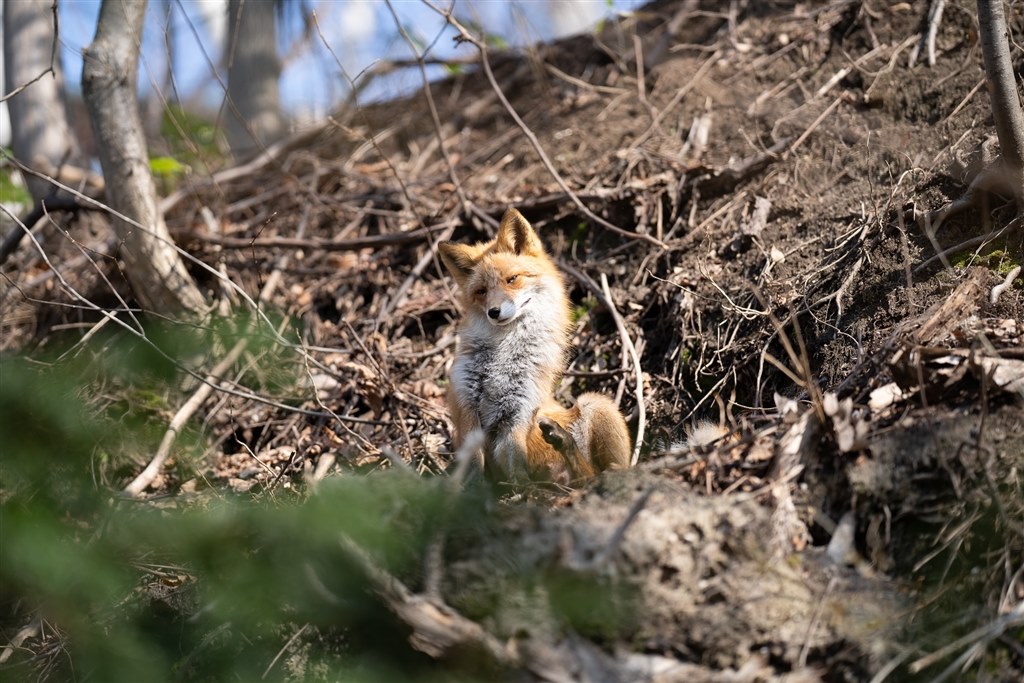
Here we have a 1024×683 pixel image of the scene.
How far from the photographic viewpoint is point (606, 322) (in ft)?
24.0

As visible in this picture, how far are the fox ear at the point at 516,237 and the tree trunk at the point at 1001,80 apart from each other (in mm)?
3173


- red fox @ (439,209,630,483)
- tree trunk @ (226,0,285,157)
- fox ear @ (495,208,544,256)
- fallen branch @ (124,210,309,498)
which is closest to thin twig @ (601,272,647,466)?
red fox @ (439,209,630,483)

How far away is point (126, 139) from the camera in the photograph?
24.1ft

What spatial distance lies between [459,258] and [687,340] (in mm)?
1906

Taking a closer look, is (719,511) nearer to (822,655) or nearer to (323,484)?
(822,655)

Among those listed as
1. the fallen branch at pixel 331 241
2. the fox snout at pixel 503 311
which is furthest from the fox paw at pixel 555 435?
the fallen branch at pixel 331 241

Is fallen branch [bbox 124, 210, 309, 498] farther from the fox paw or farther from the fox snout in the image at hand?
the fox paw

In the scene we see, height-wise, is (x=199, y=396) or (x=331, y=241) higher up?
(x=331, y=241)

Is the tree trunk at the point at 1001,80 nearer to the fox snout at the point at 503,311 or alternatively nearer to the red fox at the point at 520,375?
the red fox at the point at 520,375

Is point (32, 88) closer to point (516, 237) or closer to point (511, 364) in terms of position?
point (516, 237)

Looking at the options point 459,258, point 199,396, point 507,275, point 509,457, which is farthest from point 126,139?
point 509,457

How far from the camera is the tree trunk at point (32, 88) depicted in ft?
31.3

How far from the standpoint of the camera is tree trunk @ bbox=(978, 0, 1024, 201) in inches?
191

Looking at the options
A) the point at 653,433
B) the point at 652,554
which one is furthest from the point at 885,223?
the point at 652,554
